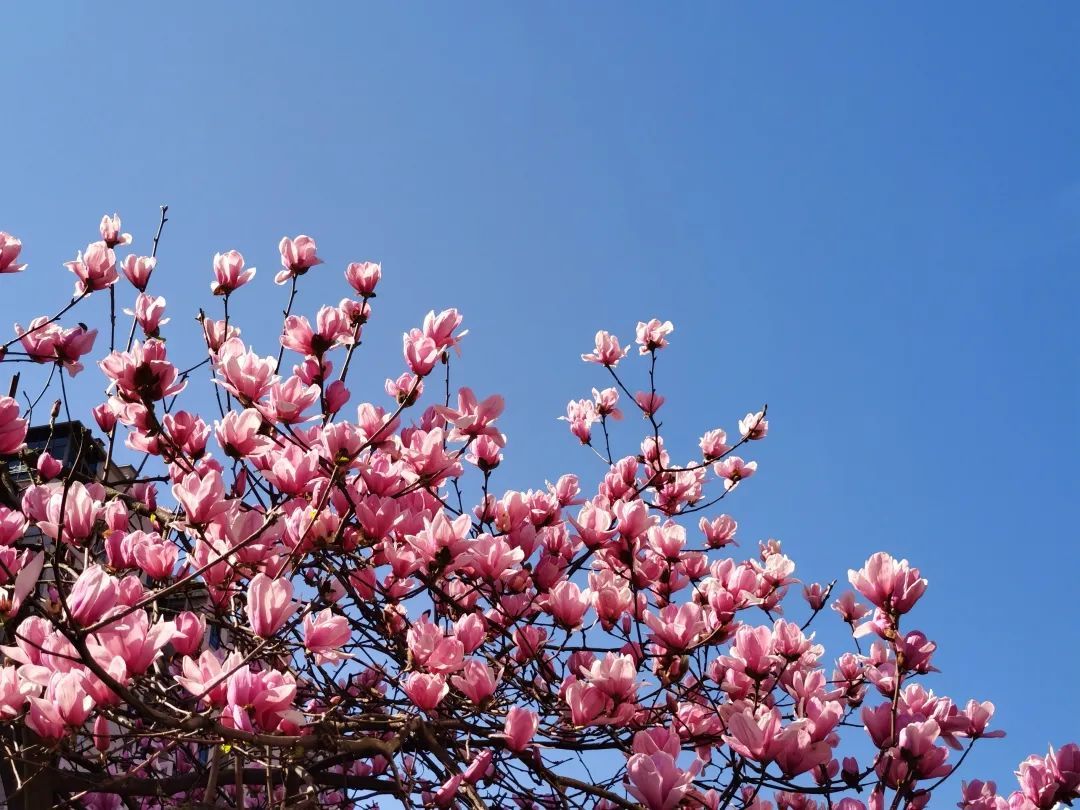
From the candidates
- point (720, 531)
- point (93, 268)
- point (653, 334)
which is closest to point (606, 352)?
point (653, 334)

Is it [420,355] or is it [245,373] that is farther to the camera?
[420,355]

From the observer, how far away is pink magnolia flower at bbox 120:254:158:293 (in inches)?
141

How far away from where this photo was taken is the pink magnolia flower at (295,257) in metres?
3.25

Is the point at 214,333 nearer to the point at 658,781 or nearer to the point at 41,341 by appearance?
the point at 41,341

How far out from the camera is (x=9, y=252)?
Result: 3211 millimetres

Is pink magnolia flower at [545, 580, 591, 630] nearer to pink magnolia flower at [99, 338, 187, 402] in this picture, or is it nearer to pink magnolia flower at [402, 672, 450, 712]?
pink magnolia flower at [402, 672, 450, 712]

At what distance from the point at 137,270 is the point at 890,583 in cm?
328

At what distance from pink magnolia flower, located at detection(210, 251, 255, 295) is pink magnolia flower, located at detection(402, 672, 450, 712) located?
186cm

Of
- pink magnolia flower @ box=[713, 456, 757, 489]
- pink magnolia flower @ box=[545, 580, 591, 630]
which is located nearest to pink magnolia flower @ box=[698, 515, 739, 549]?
pink magnolia flower @ box=[713, 456, 757, 489]

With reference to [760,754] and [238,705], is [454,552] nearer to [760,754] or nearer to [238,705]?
[238,705]

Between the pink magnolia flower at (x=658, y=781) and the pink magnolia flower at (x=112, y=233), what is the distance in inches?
131

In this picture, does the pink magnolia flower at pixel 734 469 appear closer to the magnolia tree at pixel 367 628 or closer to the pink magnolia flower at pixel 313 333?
the magnolia tree at pixel 367 628

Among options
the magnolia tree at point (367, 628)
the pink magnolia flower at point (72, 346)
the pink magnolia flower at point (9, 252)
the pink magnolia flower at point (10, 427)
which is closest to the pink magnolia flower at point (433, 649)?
the magnolia tree at point (367, 628)

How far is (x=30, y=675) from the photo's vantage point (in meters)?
1.67
